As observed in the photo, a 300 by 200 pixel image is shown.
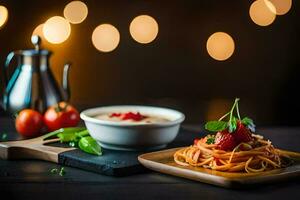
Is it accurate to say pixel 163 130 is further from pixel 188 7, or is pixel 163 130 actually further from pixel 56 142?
pixel 188 7

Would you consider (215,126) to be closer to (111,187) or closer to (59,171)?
(111,187)

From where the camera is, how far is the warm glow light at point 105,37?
3.56 metres

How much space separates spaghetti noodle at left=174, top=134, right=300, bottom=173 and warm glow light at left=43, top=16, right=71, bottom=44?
5.45 feet

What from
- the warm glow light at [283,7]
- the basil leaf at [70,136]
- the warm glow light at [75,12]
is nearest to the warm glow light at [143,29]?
the warm glow light at [75,12]

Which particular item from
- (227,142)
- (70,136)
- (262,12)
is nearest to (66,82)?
(70,136)

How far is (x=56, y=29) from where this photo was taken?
358 centimetres

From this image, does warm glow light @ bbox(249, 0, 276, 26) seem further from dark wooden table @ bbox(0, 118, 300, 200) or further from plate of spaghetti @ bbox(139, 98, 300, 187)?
dark wooden table @ bbox(0, 118, 300, 200)

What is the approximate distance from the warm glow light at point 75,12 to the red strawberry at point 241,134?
1690 millimetres

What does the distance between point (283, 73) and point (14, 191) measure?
2.08m

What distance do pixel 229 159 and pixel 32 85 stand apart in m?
1.02

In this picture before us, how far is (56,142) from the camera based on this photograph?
2.34m

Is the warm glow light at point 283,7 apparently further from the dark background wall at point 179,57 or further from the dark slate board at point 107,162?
the dark slate board at point 107,162

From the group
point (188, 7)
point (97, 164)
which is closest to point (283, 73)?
point (188, 7)

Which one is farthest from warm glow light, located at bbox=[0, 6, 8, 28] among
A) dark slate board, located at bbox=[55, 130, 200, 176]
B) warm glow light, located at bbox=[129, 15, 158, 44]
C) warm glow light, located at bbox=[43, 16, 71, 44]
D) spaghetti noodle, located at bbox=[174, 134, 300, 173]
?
spaghetti noodle, located at bbox=[174, 134, 300, 173]
